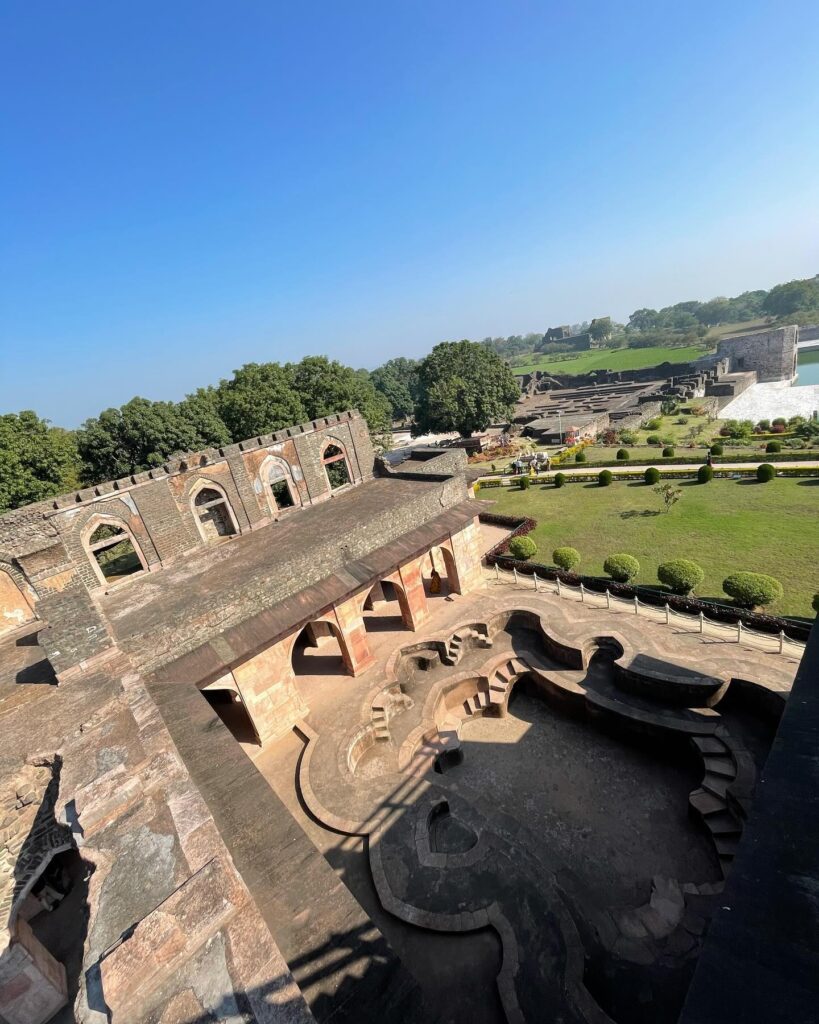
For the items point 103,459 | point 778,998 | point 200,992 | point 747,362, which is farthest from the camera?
point 747,362

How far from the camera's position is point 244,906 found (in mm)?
4613

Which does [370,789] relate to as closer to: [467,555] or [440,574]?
[467,555]

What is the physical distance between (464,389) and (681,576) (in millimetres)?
30773

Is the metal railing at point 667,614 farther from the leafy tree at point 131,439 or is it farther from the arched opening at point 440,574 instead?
the leafy tree at point 131,439

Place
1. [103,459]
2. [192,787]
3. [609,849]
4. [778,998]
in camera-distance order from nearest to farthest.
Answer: [778,998]
[192,787]
[609,849]
[103,459]

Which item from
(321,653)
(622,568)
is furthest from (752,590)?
(321,653)

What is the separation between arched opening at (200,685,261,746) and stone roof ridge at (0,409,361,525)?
8182 millimetres

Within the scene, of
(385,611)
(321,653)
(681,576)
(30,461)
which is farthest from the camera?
(30,461)

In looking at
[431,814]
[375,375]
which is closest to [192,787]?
[431,814]

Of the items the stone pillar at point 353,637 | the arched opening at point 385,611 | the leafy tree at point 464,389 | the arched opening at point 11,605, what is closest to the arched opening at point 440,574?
the arched opening at point 385,611

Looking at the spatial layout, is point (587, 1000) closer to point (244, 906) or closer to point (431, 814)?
point (431, 814)

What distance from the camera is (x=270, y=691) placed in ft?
41.7

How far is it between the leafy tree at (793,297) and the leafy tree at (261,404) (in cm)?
14347

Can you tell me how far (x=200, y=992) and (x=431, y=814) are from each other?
6.55 metres
